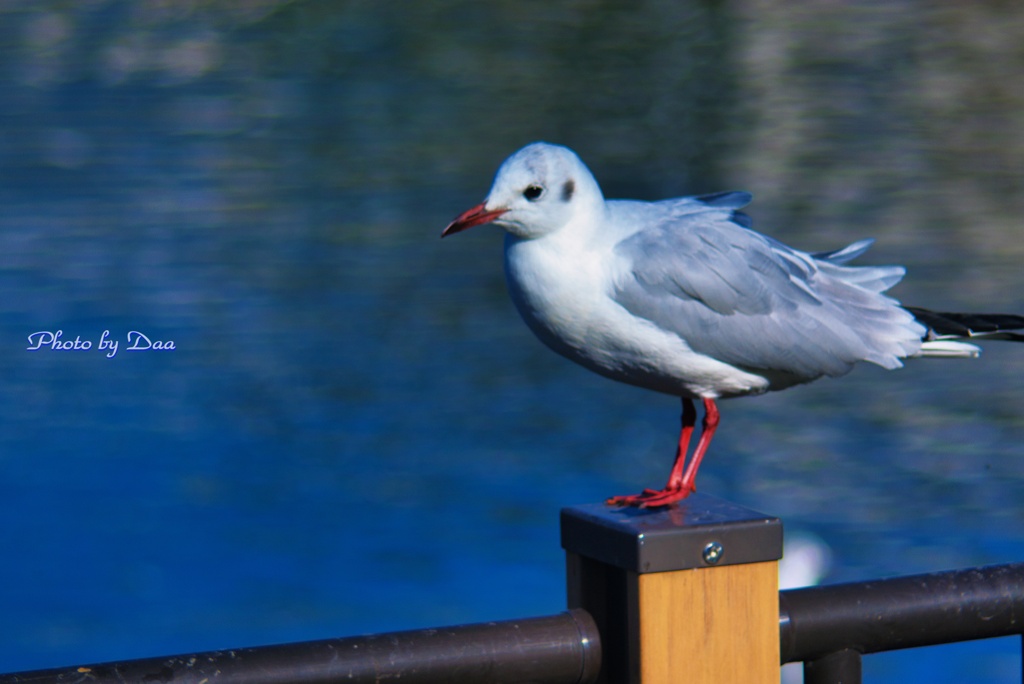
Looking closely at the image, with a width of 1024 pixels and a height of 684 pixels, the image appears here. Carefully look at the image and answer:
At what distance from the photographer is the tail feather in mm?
1235

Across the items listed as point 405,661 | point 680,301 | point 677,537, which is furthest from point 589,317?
point 405,661

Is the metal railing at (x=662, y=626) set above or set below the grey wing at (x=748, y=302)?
below

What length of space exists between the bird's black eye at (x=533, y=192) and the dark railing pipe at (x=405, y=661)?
0.39 metres

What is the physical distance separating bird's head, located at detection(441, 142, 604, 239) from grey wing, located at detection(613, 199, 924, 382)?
0.06 m

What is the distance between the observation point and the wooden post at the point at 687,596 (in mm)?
904

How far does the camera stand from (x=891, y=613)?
956mm

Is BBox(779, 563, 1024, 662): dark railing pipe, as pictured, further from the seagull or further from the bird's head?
the bird's head

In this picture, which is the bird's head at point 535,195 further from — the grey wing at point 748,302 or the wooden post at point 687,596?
the wooden post at point 687,596

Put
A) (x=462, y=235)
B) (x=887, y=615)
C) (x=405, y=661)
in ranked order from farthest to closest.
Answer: (x=462, y=235) → (x=887, y=615) → (x=405, y=661)

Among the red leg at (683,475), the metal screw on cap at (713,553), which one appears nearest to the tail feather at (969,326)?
the red leg at (683,475)

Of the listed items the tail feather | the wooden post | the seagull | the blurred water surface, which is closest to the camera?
the wooden post

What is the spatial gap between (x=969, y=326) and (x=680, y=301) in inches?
11.2

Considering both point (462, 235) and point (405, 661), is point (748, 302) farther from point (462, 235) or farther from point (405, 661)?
point (462, 235)

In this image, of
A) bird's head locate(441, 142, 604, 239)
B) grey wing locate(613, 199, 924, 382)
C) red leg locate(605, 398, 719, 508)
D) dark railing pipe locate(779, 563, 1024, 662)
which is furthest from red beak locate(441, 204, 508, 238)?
dark railing pipe locate(779, 563, 1024, 662)
